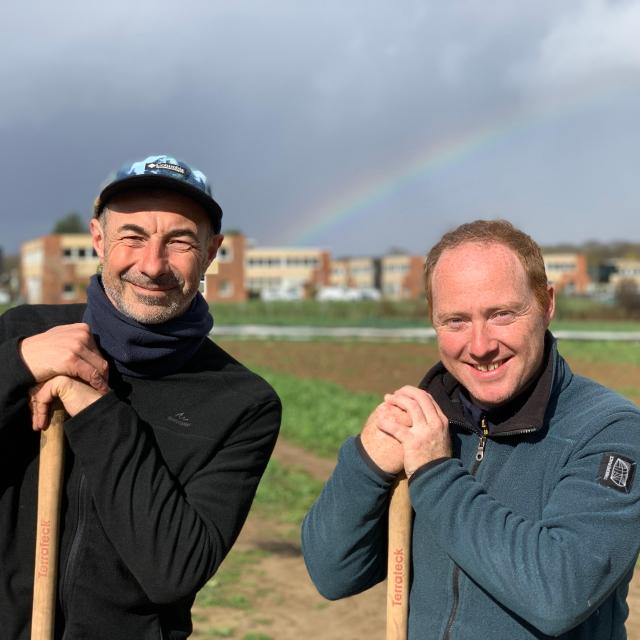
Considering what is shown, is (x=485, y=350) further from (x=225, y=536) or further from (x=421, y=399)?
(x=225, y=536)

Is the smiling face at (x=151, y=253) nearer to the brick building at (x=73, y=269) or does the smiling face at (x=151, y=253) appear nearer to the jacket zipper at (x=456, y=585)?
the jacket zipper at (x=456, y=585)

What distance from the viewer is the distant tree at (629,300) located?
48781mm

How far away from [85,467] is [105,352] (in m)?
0.38

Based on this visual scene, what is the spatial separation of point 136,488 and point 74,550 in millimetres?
310

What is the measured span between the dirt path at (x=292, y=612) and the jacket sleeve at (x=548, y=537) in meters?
3.72

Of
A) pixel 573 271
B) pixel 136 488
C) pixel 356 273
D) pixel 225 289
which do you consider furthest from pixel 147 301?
pixel 356 273

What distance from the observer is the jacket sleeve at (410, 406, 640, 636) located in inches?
72.1

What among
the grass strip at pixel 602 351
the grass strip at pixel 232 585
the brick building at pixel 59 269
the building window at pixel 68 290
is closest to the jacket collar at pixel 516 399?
the grass strip at pixel 232 585

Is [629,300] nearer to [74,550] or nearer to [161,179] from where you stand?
[161,179]

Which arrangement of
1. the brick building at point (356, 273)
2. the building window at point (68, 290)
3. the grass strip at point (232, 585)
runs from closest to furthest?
the grass strip at point (232, 585)
the building window at point (68, 290)
the brick building at point (356, 273)

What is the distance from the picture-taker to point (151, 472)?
220 cm

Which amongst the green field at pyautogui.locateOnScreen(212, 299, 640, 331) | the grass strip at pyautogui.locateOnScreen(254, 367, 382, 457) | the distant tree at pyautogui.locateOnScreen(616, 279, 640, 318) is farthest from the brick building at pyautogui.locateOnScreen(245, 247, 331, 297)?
the grass strip at pyautogui.locateOnScreen(254, 367, 382, 457)

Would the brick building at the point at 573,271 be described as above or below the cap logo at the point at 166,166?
below

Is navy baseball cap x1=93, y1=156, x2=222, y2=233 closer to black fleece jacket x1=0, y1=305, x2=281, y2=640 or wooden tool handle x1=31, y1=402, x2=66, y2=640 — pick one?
black fleece jacket x1=0, y1=305, x2=281, y2=640
